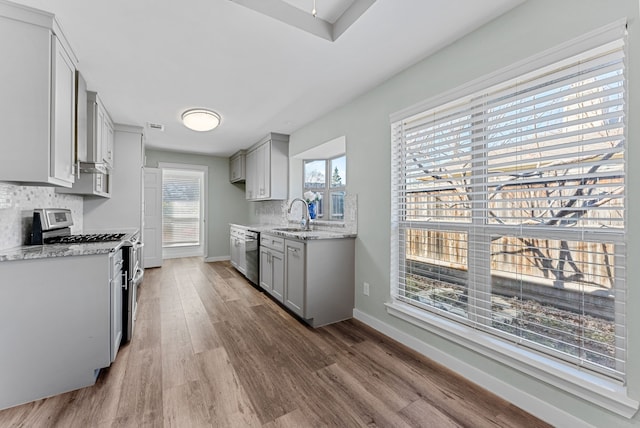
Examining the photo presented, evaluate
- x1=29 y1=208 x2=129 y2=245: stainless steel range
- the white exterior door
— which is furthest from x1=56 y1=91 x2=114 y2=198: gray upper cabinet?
the white exterior door

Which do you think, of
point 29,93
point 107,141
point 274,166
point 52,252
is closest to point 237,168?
point 274,166

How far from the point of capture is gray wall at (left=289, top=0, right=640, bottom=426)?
126cm

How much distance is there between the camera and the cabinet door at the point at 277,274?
3.19 m

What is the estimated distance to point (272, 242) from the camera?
136 inches

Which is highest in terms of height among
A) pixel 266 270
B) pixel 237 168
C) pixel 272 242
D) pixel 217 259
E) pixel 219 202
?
pixel 237 168

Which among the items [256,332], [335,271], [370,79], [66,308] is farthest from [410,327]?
[66,308]

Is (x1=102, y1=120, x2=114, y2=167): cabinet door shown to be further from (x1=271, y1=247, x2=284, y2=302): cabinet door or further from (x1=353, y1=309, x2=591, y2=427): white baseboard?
(x1=353, y1=309, x2=591, y2=427): white baseboard

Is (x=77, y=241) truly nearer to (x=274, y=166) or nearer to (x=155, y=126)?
(x=155, y=126)

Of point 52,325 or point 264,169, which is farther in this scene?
point 264,169

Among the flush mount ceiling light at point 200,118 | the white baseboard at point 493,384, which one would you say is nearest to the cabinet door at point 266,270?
the white baseboard at point 493,384

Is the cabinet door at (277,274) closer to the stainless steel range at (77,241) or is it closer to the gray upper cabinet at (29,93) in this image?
the stainless steel range at (77,241)

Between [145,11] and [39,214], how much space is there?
1.81 meters

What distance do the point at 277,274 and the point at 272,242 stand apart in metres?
0.40

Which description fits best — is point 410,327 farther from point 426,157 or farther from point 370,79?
point 370,79
